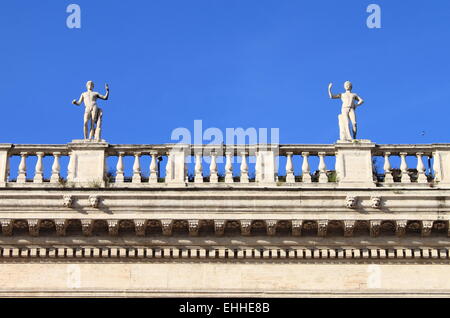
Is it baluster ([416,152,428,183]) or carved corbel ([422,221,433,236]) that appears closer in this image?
carved corbel ([422,221,433,236])

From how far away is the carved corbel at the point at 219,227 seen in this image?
59.2 feet

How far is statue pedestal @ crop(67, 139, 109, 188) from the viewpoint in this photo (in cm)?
1862

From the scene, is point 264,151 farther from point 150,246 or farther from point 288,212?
point 150,246

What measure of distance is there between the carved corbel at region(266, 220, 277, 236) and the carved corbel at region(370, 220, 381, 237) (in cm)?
171

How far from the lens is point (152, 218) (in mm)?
18031

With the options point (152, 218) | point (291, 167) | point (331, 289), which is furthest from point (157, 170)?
point (331, 289)

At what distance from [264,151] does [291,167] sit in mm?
583

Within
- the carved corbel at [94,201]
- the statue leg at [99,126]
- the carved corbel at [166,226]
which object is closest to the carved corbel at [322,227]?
the carved corbel at [166,226]

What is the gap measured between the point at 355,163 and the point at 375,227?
1386 millimetres

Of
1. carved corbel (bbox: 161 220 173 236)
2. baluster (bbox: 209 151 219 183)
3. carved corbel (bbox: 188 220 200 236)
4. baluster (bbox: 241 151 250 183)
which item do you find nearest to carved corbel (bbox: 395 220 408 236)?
baluster (bbox: 241 151 250 183)

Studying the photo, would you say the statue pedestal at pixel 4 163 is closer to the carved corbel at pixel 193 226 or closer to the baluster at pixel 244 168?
the carved corbel at pixel 193 226

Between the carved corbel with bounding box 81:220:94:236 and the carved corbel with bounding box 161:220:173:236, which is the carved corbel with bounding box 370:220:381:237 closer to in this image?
the carved corbel with bounding box 161:220:173:236

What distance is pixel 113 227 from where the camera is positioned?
18062 mm

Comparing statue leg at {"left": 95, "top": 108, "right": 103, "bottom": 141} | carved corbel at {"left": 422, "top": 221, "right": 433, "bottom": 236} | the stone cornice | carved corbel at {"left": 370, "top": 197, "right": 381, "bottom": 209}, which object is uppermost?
statue leg at {"left": 95, "top": 108, "right": 103, "bottom": 141}
